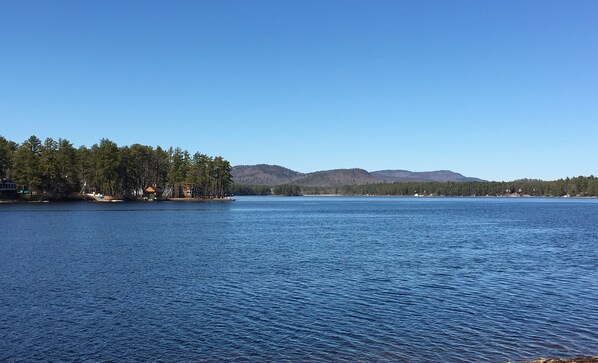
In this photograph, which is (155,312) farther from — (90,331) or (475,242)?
(475,242)

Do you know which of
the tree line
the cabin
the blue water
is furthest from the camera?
the cabin

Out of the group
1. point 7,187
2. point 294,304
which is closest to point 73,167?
point 7,187

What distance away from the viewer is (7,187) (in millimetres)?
162750

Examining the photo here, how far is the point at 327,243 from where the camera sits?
57500 millimetres

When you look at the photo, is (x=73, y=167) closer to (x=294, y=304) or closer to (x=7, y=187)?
(x=7, y=187)

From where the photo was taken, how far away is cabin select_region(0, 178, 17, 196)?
525 ft

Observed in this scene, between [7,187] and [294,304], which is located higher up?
[7,187]

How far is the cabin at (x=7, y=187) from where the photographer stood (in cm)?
16012

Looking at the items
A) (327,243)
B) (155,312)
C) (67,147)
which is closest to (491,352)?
(155,312)

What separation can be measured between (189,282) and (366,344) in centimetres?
1612

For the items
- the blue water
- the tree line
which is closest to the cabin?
the tree line

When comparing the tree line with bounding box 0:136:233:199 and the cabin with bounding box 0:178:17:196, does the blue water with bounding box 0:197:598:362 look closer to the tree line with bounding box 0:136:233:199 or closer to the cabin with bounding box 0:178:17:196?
the tree line with bounding box 0:136:233:199

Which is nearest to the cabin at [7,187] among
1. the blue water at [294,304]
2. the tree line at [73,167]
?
the tree line at [73,167]

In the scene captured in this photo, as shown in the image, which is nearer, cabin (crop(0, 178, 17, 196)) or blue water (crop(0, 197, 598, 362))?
blue water (crop(0, 197, 598, 362))
